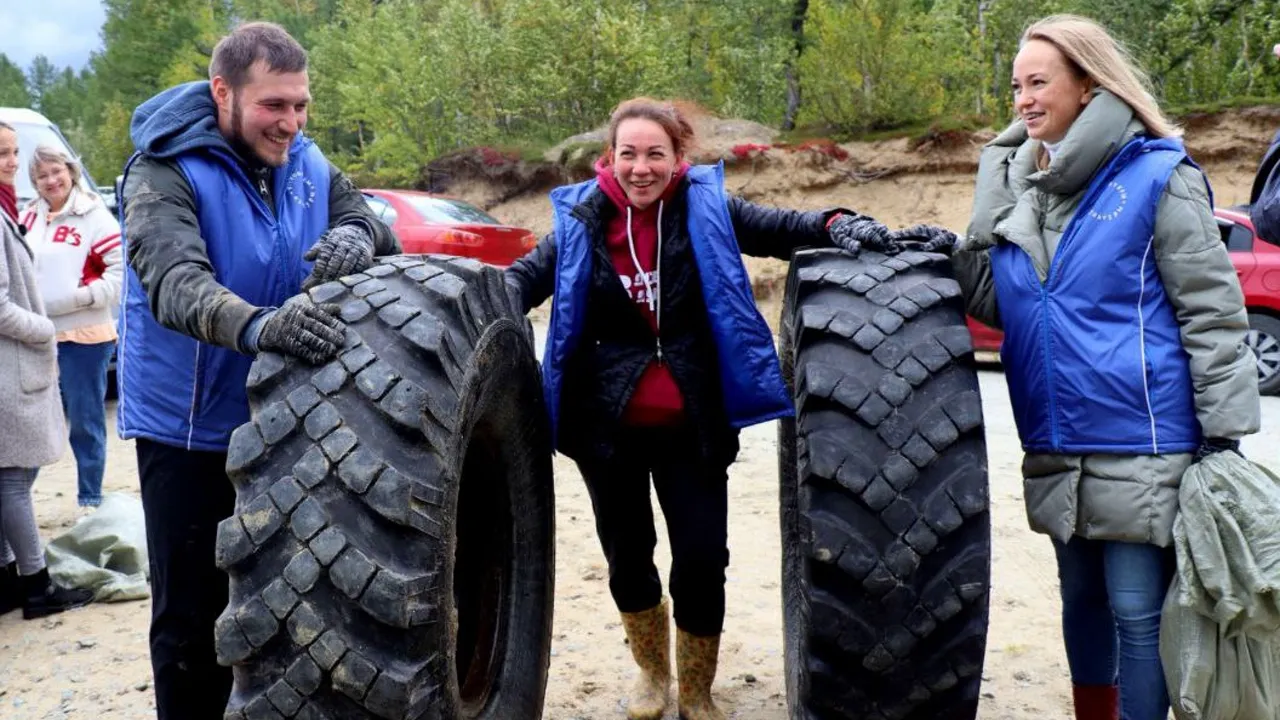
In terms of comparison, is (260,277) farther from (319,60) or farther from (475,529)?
(319,60)

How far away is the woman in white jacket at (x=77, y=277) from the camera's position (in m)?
5.97

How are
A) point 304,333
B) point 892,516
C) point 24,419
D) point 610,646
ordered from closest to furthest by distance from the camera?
point 304,333 < point 892,516 < point 610,646 < point 24,419

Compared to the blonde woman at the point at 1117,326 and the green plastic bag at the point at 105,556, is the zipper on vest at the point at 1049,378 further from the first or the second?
the green plastic bag at the point at 105,556

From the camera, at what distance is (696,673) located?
3.71 meters

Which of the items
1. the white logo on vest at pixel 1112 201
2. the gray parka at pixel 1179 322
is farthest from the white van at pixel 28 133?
the white logo on vest at pixel 1112 201

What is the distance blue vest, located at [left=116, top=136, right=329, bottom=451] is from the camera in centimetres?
277

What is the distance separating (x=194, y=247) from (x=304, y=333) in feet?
1.69

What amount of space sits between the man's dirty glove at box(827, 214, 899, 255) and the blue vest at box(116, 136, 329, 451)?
143 cm

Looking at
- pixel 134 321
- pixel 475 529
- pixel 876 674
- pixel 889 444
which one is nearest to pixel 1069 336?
pixel 889 444

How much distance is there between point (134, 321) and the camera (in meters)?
2.86

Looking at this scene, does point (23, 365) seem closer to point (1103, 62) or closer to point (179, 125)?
point (179, 125)

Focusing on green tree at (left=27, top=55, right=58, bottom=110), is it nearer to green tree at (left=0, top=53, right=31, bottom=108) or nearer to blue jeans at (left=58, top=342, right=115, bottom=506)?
green tree at (left=0, top=53, right=31, bottom=108)

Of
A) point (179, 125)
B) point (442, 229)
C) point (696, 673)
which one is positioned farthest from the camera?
point (442, 229)

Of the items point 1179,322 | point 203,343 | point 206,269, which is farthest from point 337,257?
point 1179,322
